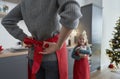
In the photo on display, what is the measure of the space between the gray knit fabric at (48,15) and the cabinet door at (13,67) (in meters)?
1.34

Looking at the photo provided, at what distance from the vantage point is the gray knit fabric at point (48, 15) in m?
0.72

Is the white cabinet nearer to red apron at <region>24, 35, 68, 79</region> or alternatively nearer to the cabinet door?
the cabinet door

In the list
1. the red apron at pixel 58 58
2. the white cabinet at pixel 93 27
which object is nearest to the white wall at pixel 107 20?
the white cabinet at pixel 93 27

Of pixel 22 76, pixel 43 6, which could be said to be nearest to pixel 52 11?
pixel 43 6

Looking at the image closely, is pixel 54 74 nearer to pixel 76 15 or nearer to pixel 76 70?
pixel 76 15

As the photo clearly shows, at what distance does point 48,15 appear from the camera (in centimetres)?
83

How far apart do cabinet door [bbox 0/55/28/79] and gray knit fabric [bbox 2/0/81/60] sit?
1.34 m

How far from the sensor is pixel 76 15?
72 centimetres

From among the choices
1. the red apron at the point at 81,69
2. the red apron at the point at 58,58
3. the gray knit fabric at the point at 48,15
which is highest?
the gray knit fabric at the point at 48,15

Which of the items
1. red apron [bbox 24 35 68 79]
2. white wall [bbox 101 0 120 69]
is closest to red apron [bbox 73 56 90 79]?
red apron [bbox 24 35 68 79]

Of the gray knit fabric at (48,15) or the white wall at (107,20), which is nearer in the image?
the gray knit fabric at (48,15)

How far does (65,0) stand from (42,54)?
0.33 metres

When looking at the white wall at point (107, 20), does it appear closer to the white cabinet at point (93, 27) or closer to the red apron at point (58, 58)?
the white cabinet at point (93, 27)

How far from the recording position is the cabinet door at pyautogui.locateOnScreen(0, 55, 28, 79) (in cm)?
216
